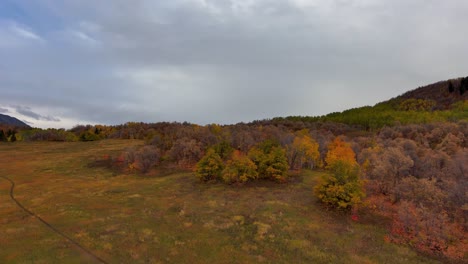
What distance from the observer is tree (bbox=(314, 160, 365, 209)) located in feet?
144

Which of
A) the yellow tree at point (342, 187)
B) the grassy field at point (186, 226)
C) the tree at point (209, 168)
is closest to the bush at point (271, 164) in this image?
the grassy field at point (186, 226)

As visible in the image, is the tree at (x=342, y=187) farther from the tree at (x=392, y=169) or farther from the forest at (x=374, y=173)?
the tree at (x=392, y=169)

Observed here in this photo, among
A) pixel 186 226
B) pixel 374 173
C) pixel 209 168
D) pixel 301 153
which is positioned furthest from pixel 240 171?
pixel 374 173

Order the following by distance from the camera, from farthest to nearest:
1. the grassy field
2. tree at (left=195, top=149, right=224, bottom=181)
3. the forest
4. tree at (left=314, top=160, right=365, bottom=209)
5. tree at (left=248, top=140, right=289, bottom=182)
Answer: tree at (left=195, top=149, right=224, bottom=181) < tree at (left=248, top=140, right=289, bottom=182) < tree at (left=314, top=160, right=365, bottom=209) < the forest < the grassy field

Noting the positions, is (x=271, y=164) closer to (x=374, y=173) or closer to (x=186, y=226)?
(x=374, y=173)

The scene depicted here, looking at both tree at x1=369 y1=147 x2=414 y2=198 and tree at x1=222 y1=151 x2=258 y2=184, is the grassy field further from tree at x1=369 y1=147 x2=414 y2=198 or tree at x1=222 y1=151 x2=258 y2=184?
tree at x1=369 y1=147 x2=414 y2=198

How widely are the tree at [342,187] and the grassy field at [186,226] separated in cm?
237

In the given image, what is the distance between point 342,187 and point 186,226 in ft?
83.0

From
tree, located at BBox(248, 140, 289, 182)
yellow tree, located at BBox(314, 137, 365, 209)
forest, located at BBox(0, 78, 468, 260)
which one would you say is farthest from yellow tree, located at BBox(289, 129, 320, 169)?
yellow tree, located at BBox(314, 137, 365, 209)

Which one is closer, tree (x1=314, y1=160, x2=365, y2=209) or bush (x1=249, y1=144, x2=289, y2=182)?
tree (x1=314, y1=160, x2=365, y2=209)

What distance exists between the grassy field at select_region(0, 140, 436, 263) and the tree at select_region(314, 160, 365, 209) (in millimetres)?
2374

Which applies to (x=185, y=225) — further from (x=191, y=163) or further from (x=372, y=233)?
(x=191, y=163)

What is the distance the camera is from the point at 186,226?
128 feet

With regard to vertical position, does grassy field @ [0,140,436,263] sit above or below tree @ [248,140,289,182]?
below
